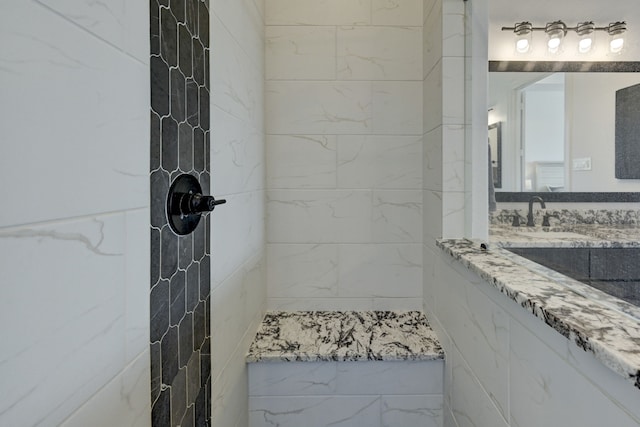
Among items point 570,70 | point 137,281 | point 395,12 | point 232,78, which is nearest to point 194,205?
point 137,281

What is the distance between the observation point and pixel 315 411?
1449 mm

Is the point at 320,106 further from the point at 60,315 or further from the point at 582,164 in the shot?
the point at 60,315

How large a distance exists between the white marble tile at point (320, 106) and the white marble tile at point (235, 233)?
1.41 ft

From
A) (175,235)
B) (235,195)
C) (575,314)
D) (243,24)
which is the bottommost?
(575,314)

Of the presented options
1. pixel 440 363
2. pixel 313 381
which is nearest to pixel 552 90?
pixel 440 363

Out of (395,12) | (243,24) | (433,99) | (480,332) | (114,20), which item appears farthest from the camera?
(395,12)

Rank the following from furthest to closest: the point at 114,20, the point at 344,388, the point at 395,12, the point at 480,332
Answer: the point at 395,12 < the point at 344,388 < the point at 480,332 < the point at 114,20

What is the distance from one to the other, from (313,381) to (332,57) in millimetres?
1534

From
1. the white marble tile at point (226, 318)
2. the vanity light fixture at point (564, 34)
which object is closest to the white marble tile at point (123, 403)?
the white marble tile at point (226, 318)

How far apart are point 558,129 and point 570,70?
219 millimetres

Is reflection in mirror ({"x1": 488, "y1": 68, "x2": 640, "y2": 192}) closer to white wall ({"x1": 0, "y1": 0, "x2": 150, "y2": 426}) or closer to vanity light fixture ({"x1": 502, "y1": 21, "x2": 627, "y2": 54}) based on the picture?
vanity light fixture ({"x1": 502, "y1": 21, "x2": 627, "y2": 54})

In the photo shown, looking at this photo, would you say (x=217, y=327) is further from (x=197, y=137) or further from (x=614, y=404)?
(x=614, y=404)

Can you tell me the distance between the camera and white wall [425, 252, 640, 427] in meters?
0.52

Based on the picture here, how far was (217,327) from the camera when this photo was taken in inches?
42.3
